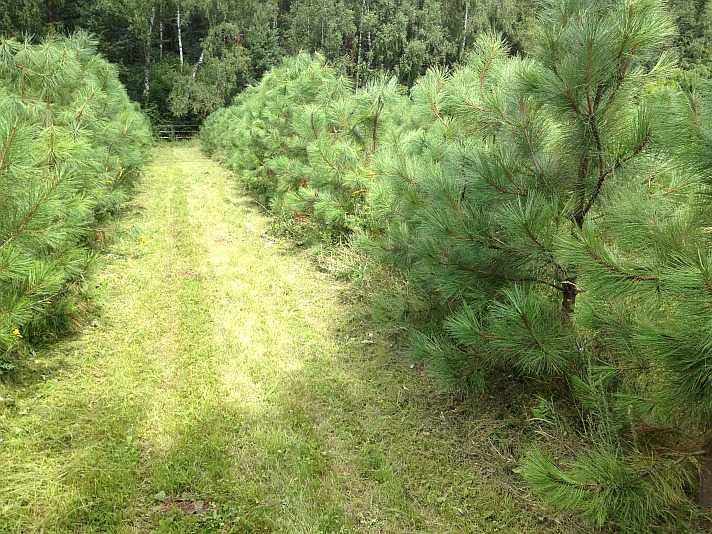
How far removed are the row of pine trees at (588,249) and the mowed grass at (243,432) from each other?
469 millimetres

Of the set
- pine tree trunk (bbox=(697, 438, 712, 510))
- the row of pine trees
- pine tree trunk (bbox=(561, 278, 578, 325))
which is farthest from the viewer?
pine tree trunk (bbox=(561, 278, 578, 325))

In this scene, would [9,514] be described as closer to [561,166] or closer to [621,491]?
[621,491]

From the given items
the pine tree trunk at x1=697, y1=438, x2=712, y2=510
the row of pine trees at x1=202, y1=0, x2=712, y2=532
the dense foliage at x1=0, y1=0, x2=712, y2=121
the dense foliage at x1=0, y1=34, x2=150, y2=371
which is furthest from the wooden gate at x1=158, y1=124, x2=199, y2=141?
the pine tree trunk at x1=697, y1=438, x2=712, y2=510

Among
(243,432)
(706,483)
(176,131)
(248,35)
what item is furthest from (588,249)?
(248,35)

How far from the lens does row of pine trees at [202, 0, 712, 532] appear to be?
5.59 ft

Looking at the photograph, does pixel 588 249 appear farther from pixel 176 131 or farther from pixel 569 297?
pixel 176 131

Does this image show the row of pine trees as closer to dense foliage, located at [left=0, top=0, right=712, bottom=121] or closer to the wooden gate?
dense foliage, located at [left=0, top=0, right=712, bottom=121]

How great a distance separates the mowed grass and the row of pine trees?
1.54 feet

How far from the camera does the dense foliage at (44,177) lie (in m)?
2.49

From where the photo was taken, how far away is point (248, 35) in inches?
1014

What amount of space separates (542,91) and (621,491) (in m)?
1.77

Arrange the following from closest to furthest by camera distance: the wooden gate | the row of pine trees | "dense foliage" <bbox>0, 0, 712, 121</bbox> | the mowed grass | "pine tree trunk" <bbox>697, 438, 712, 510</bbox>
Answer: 1. the row of pine trees
2. "pine tree trunk" <bbox>697, 438, 712, 510</bbox>
3. the mowed grass
4. "dense foliage" <bbox>0, 0, 712, 121</bbox>
5. the wooden gate

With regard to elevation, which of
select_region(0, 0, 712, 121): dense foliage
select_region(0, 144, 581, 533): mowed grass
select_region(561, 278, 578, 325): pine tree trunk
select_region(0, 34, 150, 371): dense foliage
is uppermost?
select_region(0, 0, 712, 121): dense foliage

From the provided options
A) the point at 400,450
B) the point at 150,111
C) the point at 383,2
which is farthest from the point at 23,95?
the point at 383,2
